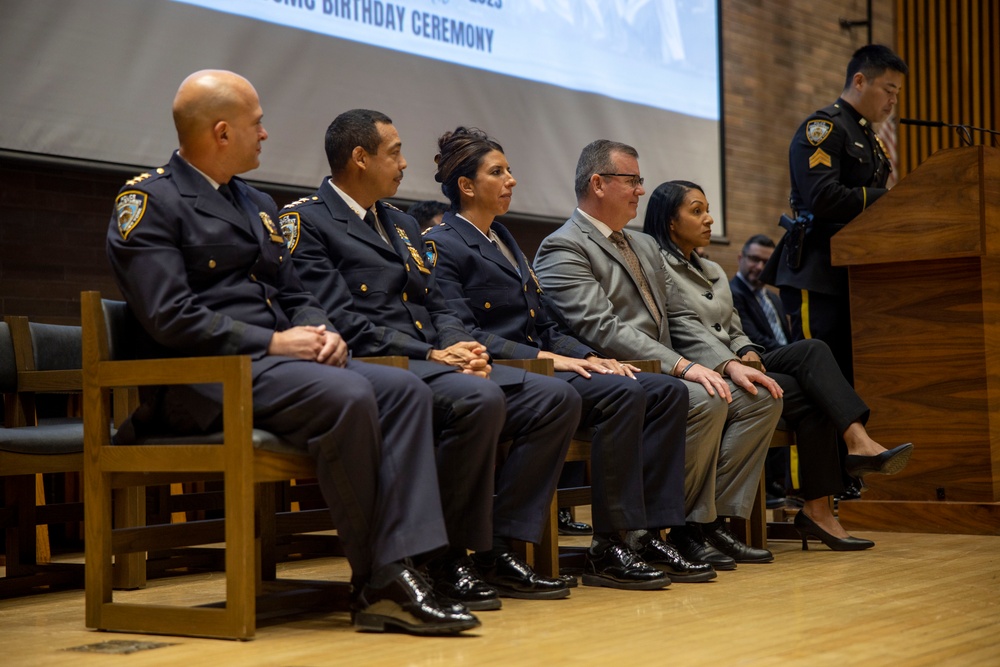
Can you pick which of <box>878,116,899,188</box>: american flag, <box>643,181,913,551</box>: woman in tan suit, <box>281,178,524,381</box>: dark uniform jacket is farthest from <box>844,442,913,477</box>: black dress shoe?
<box>878,116,899,188</box>: american flag

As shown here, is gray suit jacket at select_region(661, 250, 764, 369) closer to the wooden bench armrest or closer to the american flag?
the wooden bench armrest

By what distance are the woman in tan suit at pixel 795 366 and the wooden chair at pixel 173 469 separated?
1645 millimetres

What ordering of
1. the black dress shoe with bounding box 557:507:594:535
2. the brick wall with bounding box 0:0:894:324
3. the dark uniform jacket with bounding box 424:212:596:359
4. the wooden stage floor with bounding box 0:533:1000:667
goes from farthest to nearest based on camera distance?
the brick wall with bounding box 0:0:894:324, the black dress shoe with bounding box 557:507:594:535, the dark uniform jacket with bounding box 424:212:596:359, the wooden stage floor with bounding box 0:533:1000:667

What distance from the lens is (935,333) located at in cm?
401

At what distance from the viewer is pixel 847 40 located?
8.32m

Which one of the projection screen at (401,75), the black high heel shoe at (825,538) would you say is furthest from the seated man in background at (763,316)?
the black high heel shoe at (825,538)

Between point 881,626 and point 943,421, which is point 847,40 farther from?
point 881,626

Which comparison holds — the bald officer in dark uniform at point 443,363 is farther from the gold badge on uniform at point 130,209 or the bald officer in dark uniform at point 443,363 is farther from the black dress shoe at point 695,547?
the black dress shoe at point 695,547

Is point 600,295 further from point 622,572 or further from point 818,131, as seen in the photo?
point 818,131

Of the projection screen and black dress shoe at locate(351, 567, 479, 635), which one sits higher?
the projection screen

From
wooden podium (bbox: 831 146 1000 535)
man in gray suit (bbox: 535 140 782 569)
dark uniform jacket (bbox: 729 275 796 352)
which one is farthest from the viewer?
dark uniform jacket (bbox: 729 275 796 352)

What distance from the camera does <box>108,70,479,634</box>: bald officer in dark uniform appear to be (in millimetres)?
2301

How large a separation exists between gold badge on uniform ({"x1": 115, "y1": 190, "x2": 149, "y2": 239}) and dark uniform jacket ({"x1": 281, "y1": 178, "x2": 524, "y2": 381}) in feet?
1.47

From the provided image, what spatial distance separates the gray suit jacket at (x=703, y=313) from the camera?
3.64 meters
